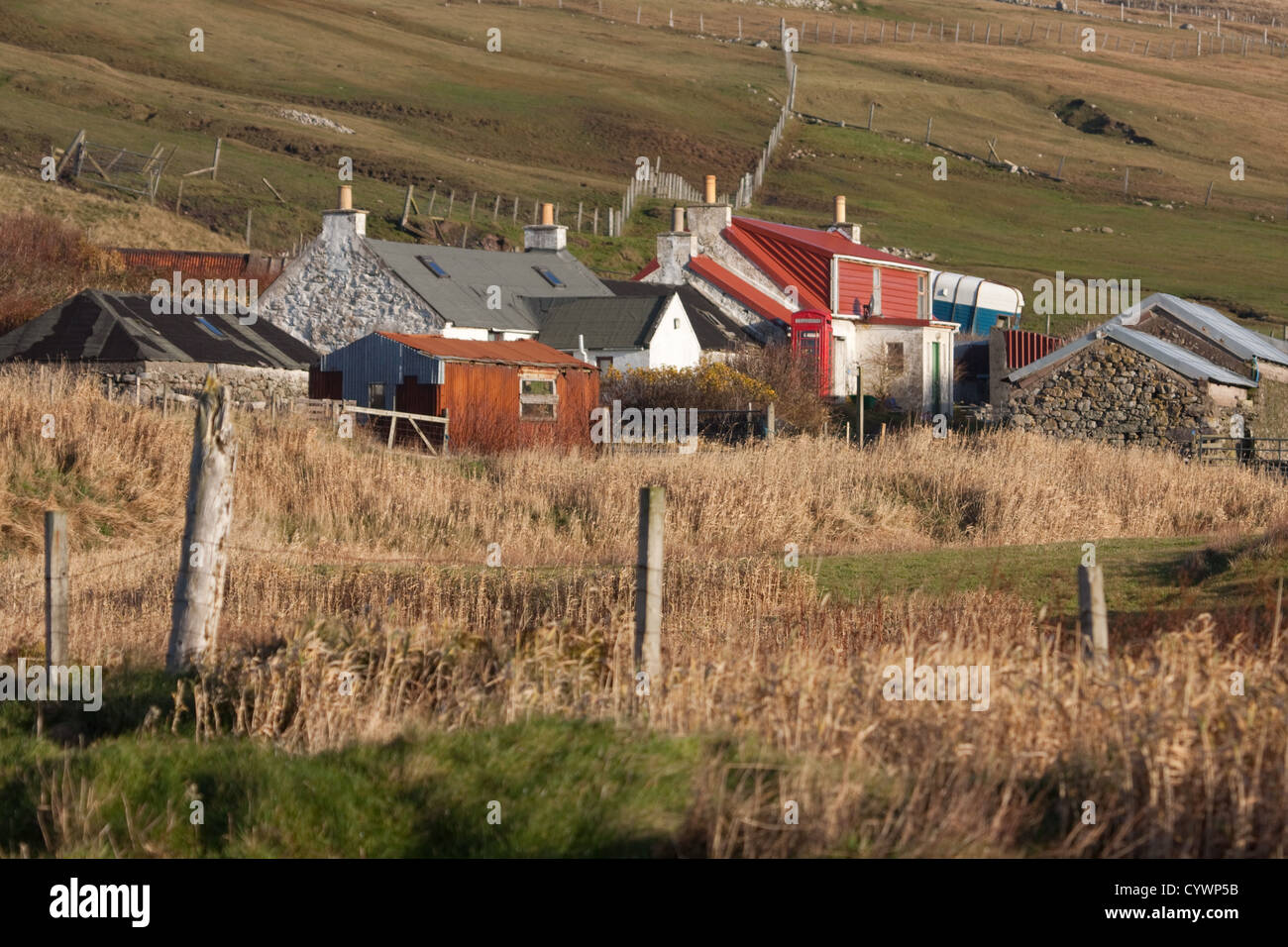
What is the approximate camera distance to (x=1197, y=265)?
8612 cm

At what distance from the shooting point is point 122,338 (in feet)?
112

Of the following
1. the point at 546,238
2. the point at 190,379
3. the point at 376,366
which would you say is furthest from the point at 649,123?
the point at 190,379

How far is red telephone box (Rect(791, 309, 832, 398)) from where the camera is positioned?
160 feet

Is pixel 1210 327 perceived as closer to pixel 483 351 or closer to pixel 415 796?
pixel 483 351

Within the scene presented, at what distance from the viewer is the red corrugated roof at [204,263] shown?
2081 inches

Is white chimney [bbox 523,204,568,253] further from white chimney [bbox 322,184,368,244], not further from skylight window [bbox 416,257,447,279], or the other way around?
white chimney [bbox 322,184,368,244]

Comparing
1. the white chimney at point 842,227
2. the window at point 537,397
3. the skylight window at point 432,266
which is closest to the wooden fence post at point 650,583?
the window at point 537,397

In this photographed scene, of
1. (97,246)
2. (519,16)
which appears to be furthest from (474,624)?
(519,16)

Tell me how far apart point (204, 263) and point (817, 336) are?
22.7 meters

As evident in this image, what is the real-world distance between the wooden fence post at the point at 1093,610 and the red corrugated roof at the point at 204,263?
45.3 metres

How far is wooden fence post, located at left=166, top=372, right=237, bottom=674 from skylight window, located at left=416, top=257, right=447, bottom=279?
3365 cm

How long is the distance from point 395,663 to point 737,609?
235 inches

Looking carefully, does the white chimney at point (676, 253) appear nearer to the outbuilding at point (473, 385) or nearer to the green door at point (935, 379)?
the green door at point (935, 379)
